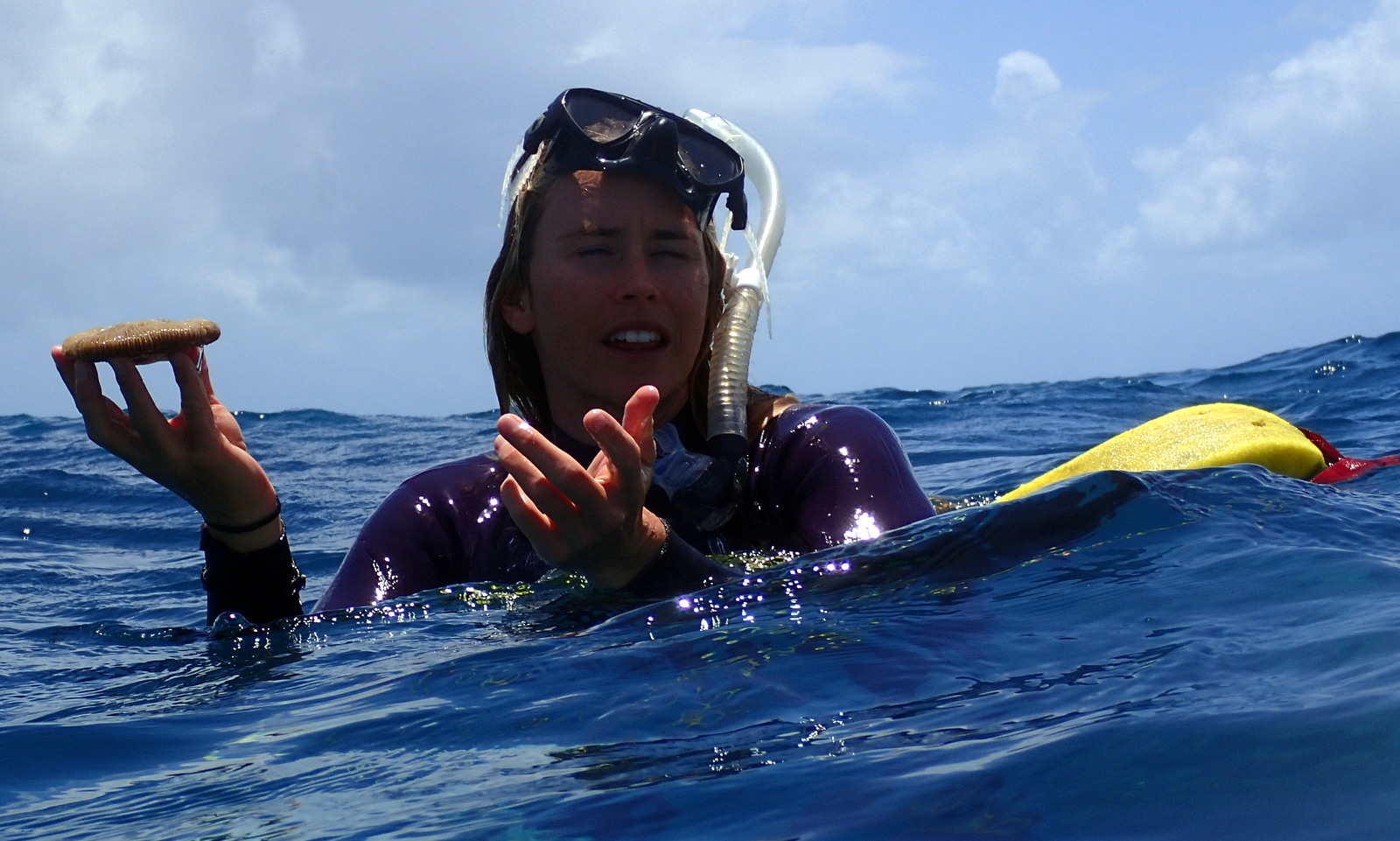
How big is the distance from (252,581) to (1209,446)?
318 centimetres

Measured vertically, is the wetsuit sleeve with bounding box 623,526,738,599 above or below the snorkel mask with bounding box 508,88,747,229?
below

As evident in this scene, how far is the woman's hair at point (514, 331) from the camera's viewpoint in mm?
2943

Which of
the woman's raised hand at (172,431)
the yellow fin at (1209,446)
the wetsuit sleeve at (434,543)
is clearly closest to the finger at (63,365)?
the woman's raised hand at (172,431)

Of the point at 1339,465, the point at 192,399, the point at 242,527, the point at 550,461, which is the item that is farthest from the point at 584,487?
the point at 1339,465

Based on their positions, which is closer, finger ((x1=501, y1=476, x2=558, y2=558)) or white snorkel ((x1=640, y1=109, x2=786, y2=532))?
finger ((x1=501, y1=476, x2=558, y2=558))

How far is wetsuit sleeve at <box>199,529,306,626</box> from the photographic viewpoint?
245 centimetres

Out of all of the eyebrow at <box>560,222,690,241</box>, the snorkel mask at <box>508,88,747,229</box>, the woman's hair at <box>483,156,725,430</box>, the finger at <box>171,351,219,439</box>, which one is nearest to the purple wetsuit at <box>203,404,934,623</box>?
the woman's hair at <box>483,156,725,430</box>

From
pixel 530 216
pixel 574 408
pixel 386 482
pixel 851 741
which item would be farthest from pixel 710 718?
pixel 386 482

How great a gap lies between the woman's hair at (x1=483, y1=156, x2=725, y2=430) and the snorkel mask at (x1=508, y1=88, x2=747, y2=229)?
61mm

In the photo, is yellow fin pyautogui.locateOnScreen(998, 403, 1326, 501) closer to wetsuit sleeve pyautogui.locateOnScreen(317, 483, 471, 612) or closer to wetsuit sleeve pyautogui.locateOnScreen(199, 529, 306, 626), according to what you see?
wetsuit sleeve pyautogui.locateOnScreen(317, 483, 471, 612)

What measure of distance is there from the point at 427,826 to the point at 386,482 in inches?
294

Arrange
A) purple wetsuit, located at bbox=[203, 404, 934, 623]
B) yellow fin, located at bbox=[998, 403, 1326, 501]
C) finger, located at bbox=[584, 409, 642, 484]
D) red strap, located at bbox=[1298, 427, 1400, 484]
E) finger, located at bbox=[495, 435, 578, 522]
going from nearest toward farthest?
finger, located at bbox=[584, 409, 642, 484]
finger, located at bbox=[495, 435, 578, 522]
purple wetsuit, located at bbox=[203, 404, 934, 623]
yellow fin, located at bbox=[998, 403, 1326, 501]
red strap, located at bbox=[1298, 427, 1400, 484]

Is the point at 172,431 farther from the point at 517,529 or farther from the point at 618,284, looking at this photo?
the point at 618,284

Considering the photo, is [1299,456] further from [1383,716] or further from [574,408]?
[1383,716]
